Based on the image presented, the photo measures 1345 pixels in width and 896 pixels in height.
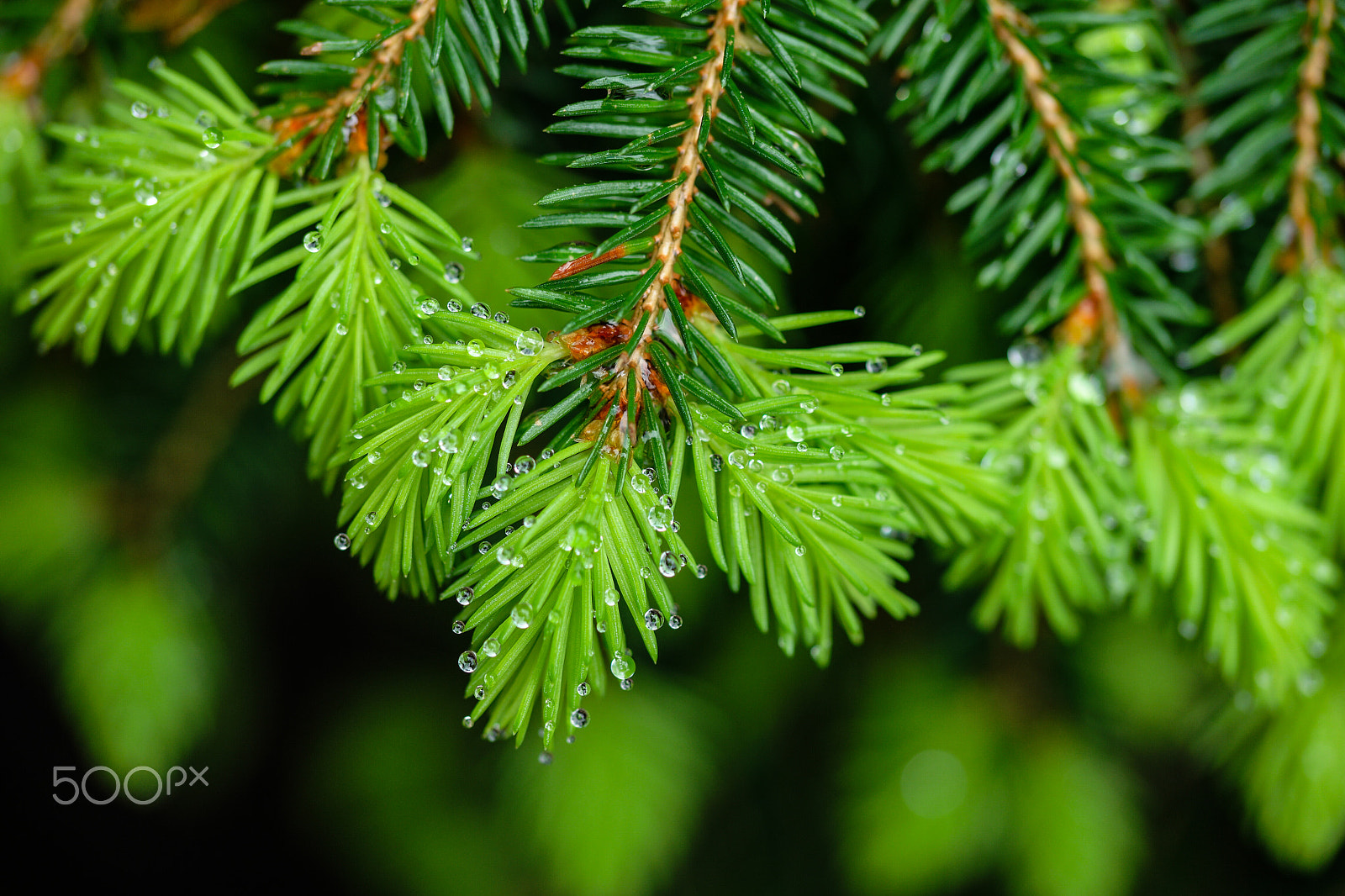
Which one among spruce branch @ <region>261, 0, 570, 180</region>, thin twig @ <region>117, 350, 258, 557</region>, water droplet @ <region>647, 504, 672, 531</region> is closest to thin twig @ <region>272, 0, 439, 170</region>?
spruce branch @ <region>261, 0, 570, 180</region>

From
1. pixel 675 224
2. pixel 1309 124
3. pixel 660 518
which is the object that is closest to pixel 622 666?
pixel 660 518

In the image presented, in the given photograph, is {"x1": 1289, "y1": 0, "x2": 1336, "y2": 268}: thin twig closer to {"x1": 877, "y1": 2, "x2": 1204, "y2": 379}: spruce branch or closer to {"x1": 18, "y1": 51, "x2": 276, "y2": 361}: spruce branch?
{"x1": 877, "y1": 2, "x2": 1204, "y2": 379}: spruce branch

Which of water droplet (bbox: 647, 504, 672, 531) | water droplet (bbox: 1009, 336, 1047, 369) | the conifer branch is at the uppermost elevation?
the conifer branch

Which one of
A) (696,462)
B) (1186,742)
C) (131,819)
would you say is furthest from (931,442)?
(131,819)

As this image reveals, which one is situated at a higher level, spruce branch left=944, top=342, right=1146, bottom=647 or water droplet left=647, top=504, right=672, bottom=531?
water droplet left=647, top=504, right=672, bottom=531

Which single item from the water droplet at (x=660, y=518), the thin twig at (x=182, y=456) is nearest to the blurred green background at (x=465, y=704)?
the thin twig at (x=182, y=456)

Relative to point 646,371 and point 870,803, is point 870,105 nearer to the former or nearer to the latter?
point 646,371

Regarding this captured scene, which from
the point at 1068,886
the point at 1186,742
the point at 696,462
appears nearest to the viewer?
the point at 696,462
